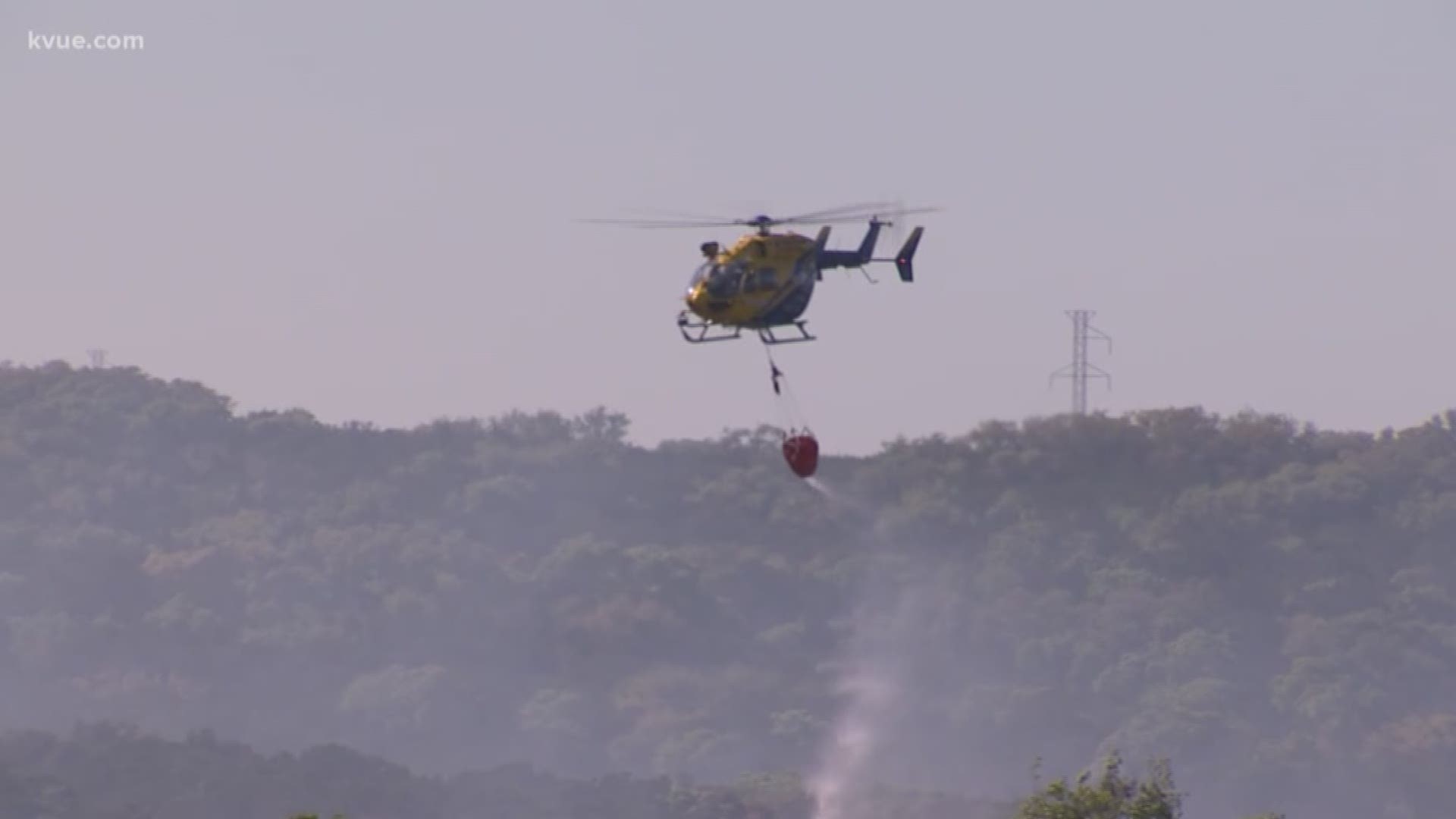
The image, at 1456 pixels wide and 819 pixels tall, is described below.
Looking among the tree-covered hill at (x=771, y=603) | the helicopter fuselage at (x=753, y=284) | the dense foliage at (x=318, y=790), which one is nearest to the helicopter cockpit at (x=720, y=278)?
the helicopter fuselage at (x=753, y=284)

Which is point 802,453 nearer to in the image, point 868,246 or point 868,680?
point 868,246

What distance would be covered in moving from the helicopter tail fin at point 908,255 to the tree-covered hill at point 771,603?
5051cm

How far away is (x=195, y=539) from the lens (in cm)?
12444

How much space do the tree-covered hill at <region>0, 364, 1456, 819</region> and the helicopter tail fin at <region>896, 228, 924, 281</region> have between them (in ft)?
166

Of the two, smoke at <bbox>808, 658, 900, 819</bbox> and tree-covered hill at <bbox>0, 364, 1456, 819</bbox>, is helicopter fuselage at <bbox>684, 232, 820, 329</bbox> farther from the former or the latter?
tree-covered hill at <bbox>0, 364, 1456, 819</bbox>

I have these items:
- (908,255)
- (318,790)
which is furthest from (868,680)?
(908,255)

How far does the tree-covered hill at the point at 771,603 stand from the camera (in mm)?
104750

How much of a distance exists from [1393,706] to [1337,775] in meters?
6.69

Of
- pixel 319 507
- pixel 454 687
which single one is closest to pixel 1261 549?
pixel 454 687

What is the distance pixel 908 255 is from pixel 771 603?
228 ft

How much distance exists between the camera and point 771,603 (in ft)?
388

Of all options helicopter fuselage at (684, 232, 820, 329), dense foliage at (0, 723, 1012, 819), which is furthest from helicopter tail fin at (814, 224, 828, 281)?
dense foliage at (0, 723, 1012, 819)

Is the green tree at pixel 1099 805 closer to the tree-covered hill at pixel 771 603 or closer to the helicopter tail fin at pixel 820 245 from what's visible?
the helicopter tail fin at pixel 820 245

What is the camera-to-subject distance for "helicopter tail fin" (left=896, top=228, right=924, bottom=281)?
49438mm
